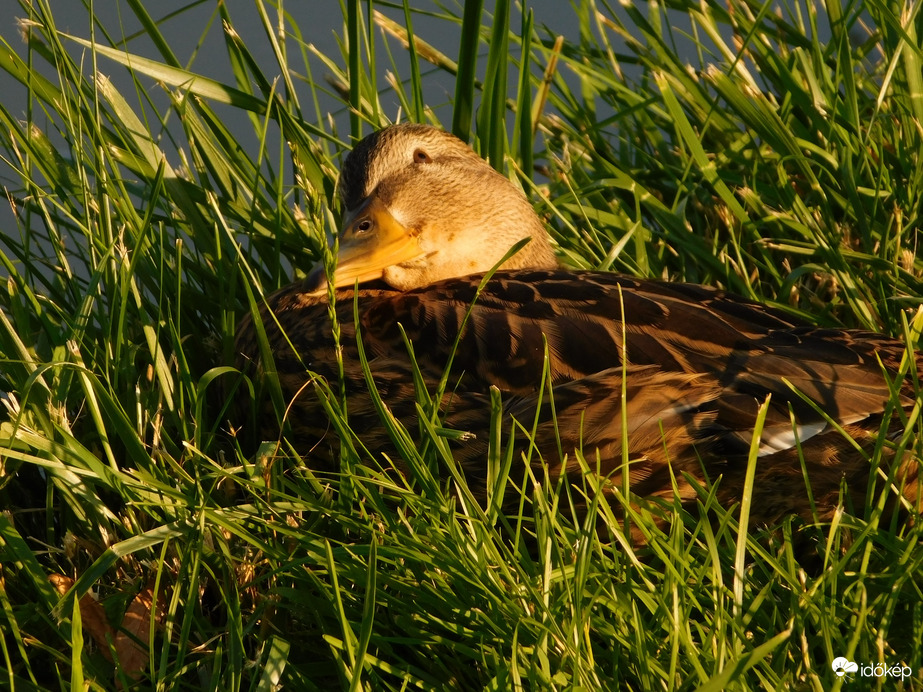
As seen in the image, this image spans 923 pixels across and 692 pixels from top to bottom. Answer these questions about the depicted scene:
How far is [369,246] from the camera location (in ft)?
9.80

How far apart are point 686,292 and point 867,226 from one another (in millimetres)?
753

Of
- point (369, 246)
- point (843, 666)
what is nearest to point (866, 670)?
point (843, 666)

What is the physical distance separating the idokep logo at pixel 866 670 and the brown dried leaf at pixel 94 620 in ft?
4.13

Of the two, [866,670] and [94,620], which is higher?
[94,620]

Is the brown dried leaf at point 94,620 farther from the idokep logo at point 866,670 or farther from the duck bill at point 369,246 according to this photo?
the idokep logo at point 866,670

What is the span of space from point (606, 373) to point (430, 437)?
1.59 feet

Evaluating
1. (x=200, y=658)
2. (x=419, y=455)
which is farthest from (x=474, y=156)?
(x=200, y=658)

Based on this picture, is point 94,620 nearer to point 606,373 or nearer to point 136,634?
point 136,634

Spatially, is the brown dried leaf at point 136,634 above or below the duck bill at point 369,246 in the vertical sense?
below

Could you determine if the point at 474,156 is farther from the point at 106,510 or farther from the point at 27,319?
the point at 106,510

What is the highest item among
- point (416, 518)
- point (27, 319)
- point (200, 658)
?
point (27, 319)

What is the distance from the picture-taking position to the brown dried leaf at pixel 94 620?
2.07 meters

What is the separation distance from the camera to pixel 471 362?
2.46 m

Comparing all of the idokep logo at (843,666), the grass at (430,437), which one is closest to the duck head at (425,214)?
the grass at (430,437)
